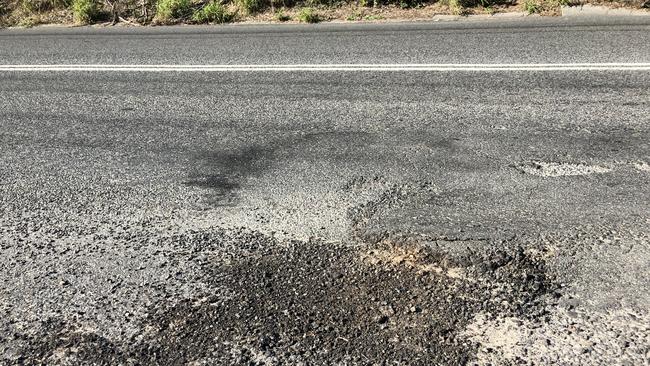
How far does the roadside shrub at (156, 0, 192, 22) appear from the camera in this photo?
33.9 ft

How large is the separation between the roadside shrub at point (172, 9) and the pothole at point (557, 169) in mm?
7314

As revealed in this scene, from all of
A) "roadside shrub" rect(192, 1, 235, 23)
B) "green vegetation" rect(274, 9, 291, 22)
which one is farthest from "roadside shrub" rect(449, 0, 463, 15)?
"roadside shrub" rect(192, 1, 235, 23)

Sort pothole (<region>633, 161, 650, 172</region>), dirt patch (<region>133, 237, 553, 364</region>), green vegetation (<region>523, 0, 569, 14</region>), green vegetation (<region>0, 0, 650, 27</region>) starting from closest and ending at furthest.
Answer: dirt patch (<region>133, 237, 553, 364</region>), pothole (<region>633, 161, 650, 172</region>), green vegetation (<region>523, 0, 569, 14</region>), green vegetation (<region>0, 0, 650, 27</region>)

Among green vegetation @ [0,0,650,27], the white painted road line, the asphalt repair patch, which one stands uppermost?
green vegetation @ [0,0,650,27]

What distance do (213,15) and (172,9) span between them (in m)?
0.71

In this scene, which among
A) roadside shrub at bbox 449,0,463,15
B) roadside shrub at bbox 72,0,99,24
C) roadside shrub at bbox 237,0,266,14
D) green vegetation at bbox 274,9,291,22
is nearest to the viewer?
roadside shrub at bbox 449,0,463,15

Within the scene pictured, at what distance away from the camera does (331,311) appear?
298 centimetres

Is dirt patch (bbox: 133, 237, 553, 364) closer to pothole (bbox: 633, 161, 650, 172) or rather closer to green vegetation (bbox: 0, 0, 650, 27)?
pothole (bbox: 633, 161, 650, 172)

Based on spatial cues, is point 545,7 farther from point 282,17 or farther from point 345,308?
point 345,308

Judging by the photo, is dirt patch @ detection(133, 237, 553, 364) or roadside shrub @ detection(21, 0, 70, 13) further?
roadside shrub @ detection(21, 0, 70, 13)

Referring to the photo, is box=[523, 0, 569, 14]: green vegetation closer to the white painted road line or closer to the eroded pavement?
the white painted road line

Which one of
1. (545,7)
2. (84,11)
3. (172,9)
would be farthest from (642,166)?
(84,11)

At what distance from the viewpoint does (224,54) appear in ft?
25.8

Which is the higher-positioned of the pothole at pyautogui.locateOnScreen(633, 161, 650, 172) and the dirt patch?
the pothole at pyautogui.locateOnScreen(633, 161, 650, 172)
